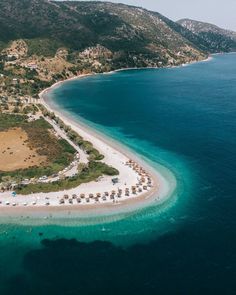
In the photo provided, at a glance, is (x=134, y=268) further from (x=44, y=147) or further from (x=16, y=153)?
(x=44, y=147)

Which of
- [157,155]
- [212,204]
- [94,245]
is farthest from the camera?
[157,155]

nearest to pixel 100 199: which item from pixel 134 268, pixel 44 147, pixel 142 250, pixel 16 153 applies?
pixel 142 250

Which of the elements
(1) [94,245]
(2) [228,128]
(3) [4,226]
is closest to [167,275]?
(1) [94,245]

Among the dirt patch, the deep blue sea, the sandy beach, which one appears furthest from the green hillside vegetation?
the deep blue sea

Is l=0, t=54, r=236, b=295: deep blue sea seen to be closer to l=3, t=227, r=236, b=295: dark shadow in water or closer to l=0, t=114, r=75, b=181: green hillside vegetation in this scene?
l=3, t=227, r=236, b=295: dark shadow in water

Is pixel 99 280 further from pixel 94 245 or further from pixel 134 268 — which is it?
pixel 94 245
